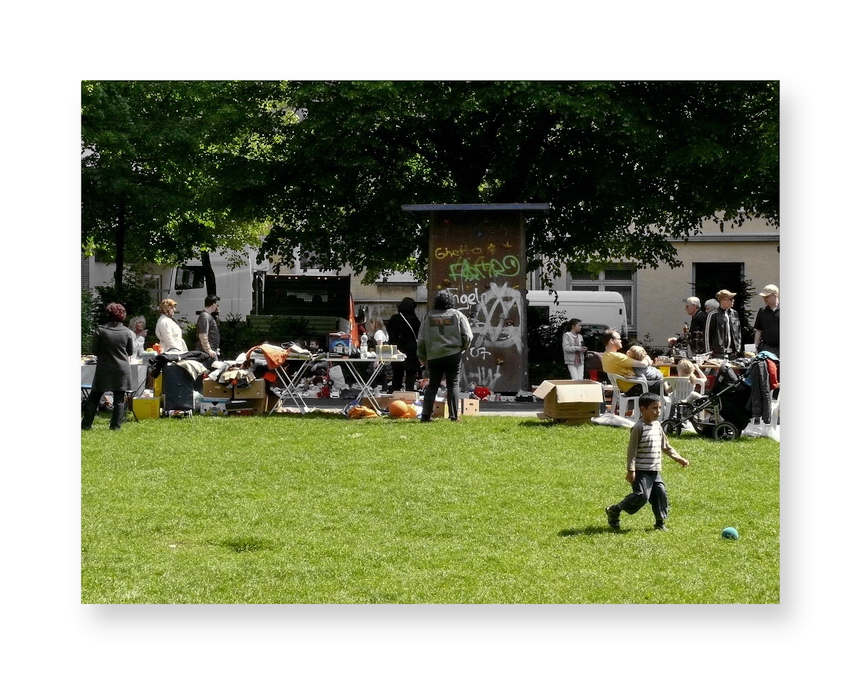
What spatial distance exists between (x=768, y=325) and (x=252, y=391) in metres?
6.18

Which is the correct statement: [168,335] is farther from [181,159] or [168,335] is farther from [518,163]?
[518,163]

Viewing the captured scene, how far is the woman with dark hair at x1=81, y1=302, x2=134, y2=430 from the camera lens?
42.2ft

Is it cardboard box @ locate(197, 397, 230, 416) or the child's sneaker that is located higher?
cardboard box @ locate(197, 397, 230, 416)

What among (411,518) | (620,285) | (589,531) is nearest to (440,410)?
(411,518)

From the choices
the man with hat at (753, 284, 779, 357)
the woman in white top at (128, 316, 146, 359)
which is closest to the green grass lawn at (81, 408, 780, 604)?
the man with hat at (753, 284, 779, 357)

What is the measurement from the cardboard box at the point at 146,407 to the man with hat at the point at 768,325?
7.09m

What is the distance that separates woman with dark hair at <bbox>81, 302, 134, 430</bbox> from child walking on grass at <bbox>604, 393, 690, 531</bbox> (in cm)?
640

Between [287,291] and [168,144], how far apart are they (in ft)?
21.4

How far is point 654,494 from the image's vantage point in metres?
8.50

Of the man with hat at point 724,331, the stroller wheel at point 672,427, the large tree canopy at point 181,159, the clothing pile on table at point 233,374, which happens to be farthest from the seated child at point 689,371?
the large tree canopy at point 181,159

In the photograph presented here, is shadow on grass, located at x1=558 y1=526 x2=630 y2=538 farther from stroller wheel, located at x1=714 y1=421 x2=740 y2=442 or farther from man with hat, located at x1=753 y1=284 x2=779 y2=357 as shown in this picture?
man with hat, located at x1=753 y1=284 x2=779 y2=357

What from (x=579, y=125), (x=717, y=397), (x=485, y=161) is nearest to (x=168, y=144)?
(x=485, y=161)
